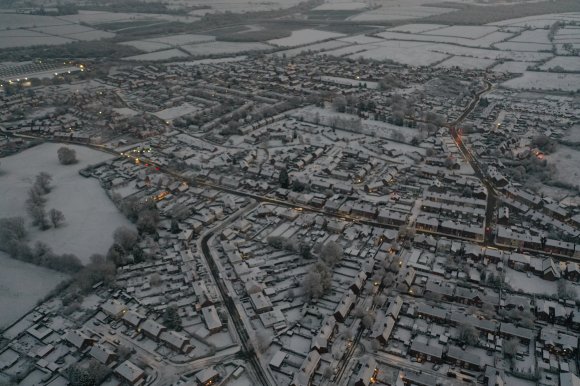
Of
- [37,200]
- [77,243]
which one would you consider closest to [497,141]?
[77,243]

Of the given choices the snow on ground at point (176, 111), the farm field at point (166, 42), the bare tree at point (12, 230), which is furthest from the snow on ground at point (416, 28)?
the bare tree at point (12, 230)

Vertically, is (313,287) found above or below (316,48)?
below

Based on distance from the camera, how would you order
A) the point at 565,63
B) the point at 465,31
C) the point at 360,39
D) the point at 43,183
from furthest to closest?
1. the point at 465,31
2. the point at 360,39
3. the point at 565,63
4. the point at 43,183

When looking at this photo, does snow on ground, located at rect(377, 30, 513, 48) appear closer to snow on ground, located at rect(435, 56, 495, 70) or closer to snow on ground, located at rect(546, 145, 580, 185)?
snow on ground, located at rect(435, 56, 495, 70)

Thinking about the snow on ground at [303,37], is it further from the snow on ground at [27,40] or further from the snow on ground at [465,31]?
the snow on ground at [27,40]

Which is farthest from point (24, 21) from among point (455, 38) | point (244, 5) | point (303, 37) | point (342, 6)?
point (455, 38)

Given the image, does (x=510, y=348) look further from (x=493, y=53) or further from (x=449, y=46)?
(x=449, y=46)

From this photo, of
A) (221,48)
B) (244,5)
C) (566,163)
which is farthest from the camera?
(244,5)

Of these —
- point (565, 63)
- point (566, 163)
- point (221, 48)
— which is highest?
point (221, 48)
